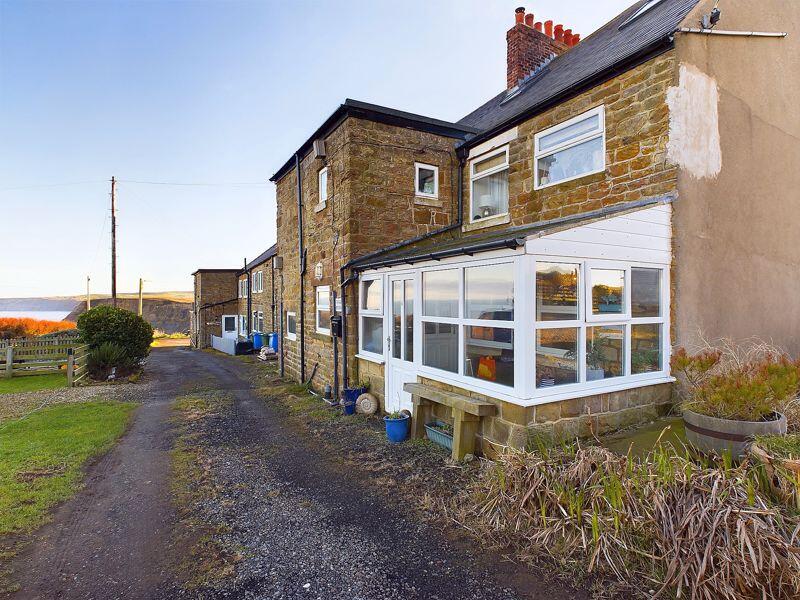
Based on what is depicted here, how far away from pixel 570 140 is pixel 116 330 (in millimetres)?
14727

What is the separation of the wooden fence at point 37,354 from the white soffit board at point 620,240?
47.2 feet

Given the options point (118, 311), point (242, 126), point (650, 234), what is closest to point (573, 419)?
point (650, 234)

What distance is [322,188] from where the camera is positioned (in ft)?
35.6

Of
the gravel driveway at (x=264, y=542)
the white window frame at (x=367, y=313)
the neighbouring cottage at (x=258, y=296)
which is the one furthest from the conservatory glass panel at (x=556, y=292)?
the neighbouring cottage at (x=258, y=296)

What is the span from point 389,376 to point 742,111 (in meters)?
8.02

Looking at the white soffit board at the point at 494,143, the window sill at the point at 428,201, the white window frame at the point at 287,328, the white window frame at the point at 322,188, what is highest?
the white soffit board at the point at 494,143

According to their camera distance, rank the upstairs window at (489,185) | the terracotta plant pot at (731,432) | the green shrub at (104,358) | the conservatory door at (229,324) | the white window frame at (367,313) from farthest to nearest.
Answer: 1. the conservatory door at (229,324)
2. the green shrub at (104,358)
3. the upstairs window at (489,185)
4. the white window frame at (367,313)
5. the terracotta plant pot at (731,432)

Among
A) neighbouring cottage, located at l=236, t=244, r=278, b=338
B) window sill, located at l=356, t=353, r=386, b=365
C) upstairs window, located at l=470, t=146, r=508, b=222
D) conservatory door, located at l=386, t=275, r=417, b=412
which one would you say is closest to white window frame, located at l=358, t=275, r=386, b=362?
window sill, located at l=356, t=353, r=386, b=365

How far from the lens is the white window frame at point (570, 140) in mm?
7027

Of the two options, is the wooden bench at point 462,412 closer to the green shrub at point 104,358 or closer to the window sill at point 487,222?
the window sill at point 487,222

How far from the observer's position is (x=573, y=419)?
522 centimetres

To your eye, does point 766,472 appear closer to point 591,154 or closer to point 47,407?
point 591,154

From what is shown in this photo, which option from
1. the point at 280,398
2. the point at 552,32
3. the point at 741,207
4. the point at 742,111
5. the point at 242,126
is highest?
the point at 552,32

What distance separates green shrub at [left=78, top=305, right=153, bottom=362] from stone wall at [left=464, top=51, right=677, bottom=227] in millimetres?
13652
